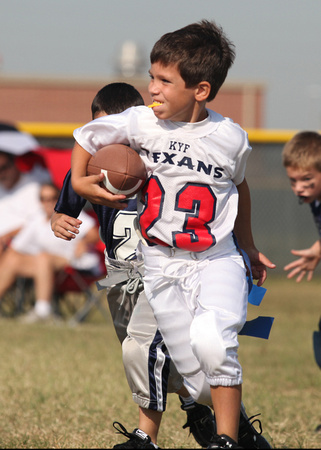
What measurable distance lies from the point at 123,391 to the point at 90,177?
2.34 meters

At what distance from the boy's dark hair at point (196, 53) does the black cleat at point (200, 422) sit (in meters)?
1.50

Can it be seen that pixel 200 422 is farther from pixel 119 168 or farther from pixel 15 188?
pixel 15 188

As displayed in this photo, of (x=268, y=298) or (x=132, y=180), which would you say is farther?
(x=268, y=298)

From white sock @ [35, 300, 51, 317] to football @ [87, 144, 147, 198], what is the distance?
5.65 meters

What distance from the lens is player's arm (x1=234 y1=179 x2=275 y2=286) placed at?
325 centimetres

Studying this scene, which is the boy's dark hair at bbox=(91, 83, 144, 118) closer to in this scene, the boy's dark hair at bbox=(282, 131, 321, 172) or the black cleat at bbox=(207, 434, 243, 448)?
the boy's dark hair at bbox=(282, 131, 321, 172)

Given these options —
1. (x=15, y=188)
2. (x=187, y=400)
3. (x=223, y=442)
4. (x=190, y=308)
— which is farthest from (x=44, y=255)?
(x=223, y=442)

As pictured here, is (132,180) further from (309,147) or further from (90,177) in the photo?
(309,147)

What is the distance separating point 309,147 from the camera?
4430mm

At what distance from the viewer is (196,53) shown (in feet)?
9.69

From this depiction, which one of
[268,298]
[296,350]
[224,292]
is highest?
[224,292]

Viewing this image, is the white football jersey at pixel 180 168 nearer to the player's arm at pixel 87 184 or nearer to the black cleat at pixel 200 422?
the player's arm at pixel 87 184

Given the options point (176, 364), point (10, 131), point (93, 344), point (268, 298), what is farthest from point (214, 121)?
point (268, 298)

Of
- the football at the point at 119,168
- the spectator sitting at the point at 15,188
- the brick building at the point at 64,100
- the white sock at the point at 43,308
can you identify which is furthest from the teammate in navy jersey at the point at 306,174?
the brick building at the point at 64,100
